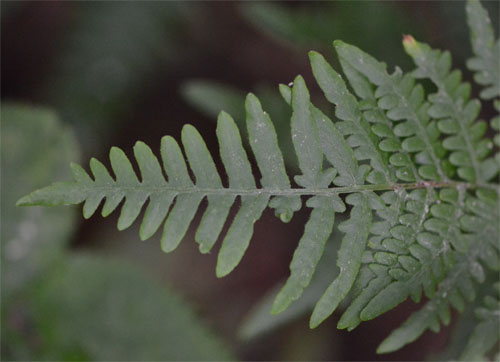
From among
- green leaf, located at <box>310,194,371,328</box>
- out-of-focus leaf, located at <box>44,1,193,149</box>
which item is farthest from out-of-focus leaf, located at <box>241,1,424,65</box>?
green leaf, located at <box>310,194,371,328</box>

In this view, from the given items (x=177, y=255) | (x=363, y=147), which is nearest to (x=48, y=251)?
(x=177, y=255)

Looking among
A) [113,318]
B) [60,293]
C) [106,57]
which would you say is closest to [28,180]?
[60,293]

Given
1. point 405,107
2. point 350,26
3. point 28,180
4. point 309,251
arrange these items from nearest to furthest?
point 309,251, point 405,107, point 28,180, point 350,26

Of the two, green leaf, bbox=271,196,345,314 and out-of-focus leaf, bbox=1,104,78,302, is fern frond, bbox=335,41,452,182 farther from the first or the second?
out-of-focus leaf, bbox=1,104,78,302

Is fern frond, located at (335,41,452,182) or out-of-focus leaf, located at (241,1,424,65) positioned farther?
out-of-focus leaf, located at (241,1,424,65)

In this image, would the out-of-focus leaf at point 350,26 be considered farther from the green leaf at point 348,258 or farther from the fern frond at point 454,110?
the green leaf at point 348,258

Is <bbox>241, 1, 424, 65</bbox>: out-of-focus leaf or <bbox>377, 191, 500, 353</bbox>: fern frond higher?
<bbox>241, 1, 424, 65</bbox>: out-of-focus leaf

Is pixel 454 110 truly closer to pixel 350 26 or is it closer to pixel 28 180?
pixel 350 26

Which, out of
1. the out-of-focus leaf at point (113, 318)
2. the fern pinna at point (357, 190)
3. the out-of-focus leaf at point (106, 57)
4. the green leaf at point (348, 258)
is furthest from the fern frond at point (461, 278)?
the out-of-focus leaf at point (106, 57)
